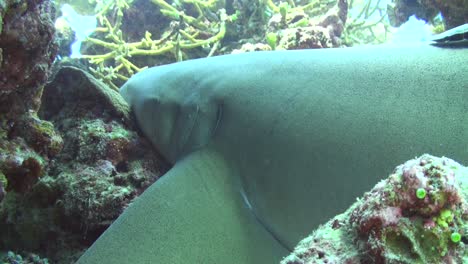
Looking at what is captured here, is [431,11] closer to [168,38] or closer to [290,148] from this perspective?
[290,148]

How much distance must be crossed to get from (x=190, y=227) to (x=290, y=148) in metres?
0.75

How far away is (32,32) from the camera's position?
204 centimetres

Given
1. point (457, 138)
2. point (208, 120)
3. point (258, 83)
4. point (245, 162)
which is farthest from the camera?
point (208, 120)

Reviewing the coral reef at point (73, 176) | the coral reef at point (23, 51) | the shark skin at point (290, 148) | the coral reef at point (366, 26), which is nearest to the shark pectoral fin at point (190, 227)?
the shark skin at point (290, 148)

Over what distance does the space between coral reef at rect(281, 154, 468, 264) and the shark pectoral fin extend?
99 cm

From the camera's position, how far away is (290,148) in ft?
7.20

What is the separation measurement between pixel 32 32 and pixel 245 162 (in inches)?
58.1

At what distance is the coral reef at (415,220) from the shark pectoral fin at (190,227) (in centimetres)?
99

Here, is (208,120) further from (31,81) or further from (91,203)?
(31,81)

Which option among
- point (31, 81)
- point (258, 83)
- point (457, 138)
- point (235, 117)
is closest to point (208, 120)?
point (235, 117)

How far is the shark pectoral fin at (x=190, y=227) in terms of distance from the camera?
1.96 meters

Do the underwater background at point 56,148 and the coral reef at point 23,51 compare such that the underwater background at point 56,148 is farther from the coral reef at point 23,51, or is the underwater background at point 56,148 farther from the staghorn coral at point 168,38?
the staghorn coral at point 168,38

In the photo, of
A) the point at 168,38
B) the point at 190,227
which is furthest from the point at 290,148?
the point at 168,38

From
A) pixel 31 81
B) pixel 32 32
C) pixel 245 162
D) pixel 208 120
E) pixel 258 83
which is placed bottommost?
pixel 245 162
